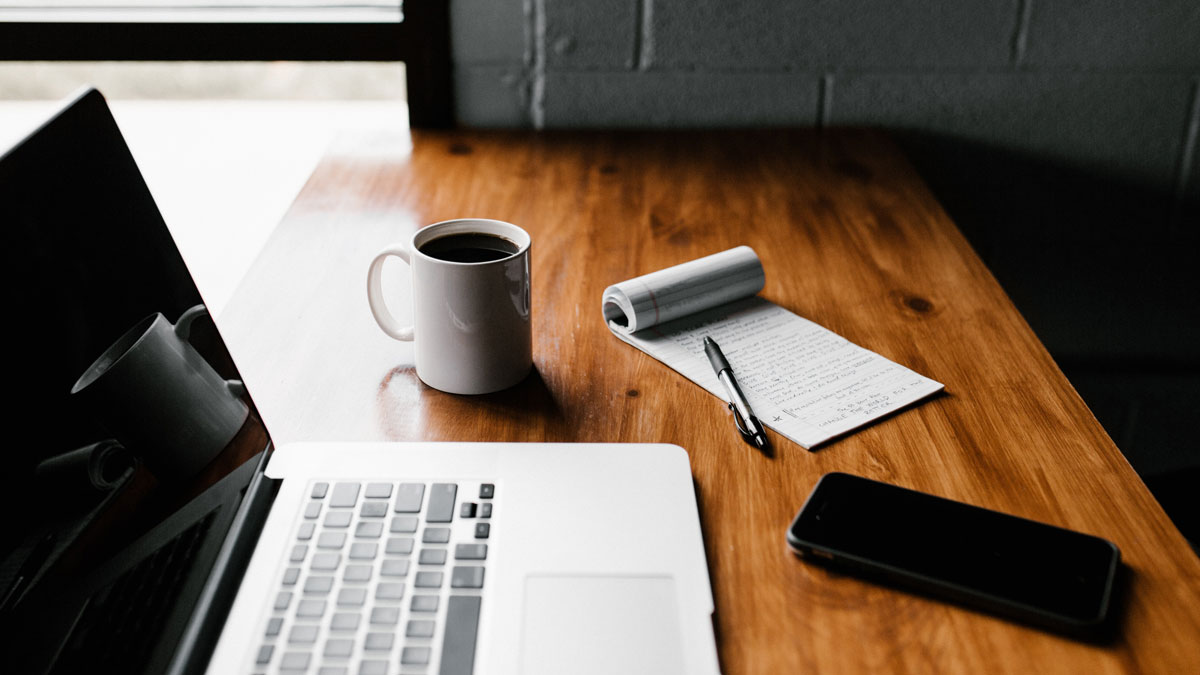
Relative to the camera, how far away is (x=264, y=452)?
2.15 ft

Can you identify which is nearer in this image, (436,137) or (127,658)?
(127,658)

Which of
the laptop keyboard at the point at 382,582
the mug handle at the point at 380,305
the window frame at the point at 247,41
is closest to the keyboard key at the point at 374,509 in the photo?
the laptop keyboard at the point at 382,582

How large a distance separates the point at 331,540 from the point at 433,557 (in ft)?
0.22

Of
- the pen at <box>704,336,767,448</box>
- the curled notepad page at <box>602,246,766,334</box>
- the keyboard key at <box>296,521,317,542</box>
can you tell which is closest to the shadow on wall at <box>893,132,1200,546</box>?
the curled notepad page at <box>602,246,766,334</box>

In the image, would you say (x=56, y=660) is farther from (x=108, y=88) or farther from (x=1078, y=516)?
(x=108, y=88)

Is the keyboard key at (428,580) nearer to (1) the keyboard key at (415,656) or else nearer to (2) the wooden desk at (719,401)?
(1) the keyboard key at (415,656)

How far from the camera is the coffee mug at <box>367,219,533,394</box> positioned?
710mm

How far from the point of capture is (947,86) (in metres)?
1.41

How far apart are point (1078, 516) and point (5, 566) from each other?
2.04 feet

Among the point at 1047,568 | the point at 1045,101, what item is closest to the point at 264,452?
the point at 1047,568

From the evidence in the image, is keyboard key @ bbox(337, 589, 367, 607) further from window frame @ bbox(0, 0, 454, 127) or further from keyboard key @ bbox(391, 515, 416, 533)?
Answer: window frame @ bbox(0, 0, 454, 127)

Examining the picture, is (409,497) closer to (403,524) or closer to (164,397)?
(403,524)

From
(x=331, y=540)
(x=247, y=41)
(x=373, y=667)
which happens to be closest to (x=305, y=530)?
(x=331, y=540)

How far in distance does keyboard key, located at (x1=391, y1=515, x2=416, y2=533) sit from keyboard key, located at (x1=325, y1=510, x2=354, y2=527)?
0.10 ft
